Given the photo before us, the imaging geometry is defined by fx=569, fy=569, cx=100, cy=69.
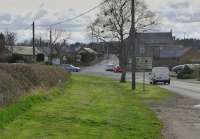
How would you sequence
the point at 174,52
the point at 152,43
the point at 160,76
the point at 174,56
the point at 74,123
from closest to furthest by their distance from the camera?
the point at 74,123, the point at 160,76, the point at 174,56, the point at 174,52, the point at 152,43

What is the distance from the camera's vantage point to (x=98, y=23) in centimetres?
6912

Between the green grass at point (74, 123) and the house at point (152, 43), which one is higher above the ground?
the house at point (152, 43)

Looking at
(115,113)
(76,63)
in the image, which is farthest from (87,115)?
(76,63)

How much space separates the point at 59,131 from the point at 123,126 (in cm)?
259

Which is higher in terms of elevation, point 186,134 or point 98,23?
point 98,23

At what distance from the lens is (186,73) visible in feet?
291

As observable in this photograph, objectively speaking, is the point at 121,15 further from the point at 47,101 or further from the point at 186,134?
the point at 186,134

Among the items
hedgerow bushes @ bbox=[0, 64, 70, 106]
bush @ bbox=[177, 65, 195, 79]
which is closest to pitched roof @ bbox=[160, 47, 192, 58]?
bush @ bbox=[177, 65, 195, 79]

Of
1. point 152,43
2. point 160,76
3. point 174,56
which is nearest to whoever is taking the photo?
point 160,76

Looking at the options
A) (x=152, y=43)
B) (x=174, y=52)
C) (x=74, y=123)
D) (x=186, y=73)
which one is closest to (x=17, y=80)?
(x=74, y=123)

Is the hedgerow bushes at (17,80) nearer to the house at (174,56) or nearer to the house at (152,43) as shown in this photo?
the house at (174,56)

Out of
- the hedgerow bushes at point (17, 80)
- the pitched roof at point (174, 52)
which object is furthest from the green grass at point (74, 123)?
the pitched roof at point (174, 52)

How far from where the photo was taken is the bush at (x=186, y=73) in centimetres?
8724

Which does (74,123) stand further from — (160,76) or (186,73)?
(186,73)
